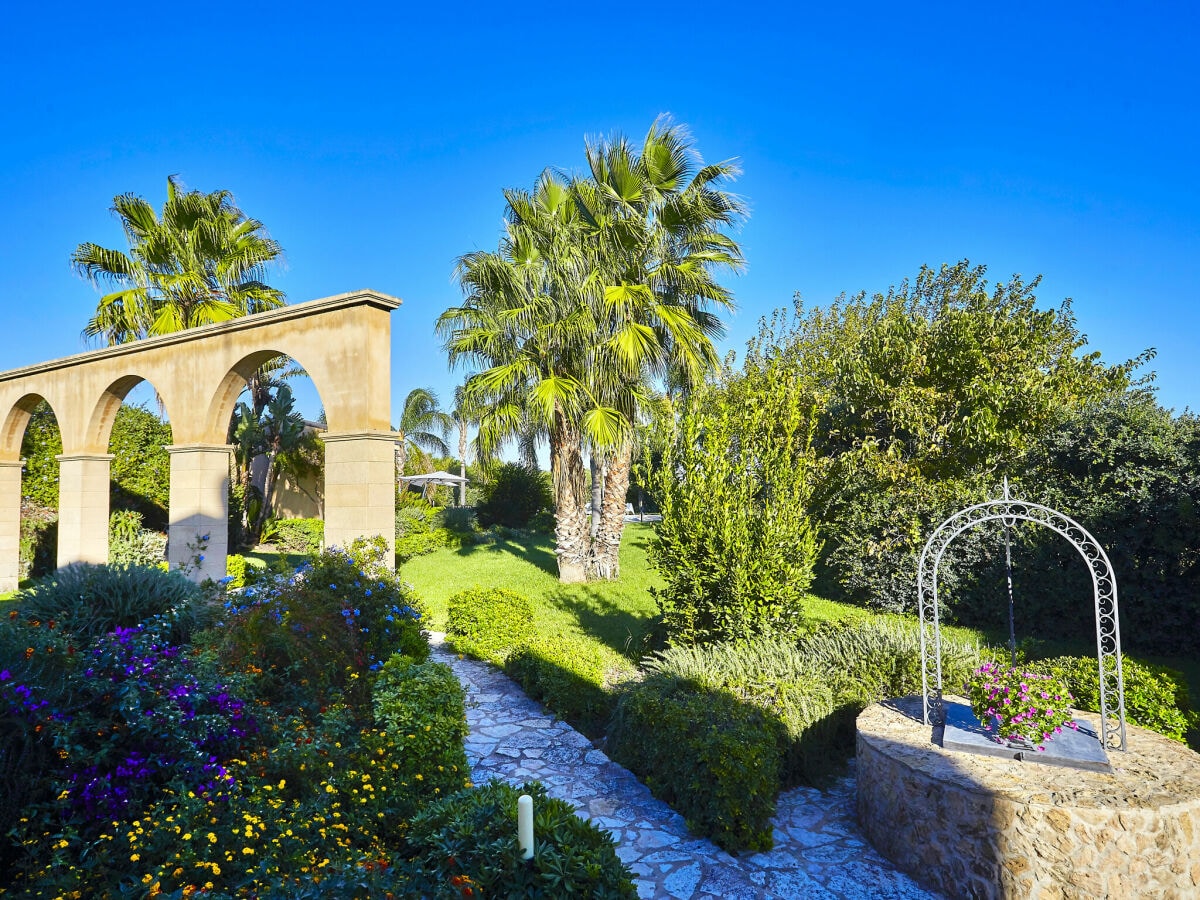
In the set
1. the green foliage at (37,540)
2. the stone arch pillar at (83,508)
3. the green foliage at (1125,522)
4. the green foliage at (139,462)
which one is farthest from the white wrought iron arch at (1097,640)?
the green foliage at (37,540)

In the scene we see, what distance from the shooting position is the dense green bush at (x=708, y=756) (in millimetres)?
4246

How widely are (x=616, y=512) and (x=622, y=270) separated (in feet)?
16.0

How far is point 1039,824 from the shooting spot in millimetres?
3668

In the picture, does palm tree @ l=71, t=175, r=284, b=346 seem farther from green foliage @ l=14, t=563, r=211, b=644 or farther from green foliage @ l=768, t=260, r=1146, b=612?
green foliage @ l=768, t=260, r=1146, b=612

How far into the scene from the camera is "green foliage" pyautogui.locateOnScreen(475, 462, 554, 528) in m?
26.5

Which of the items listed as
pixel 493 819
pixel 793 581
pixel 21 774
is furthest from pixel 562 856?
pixel 793 581

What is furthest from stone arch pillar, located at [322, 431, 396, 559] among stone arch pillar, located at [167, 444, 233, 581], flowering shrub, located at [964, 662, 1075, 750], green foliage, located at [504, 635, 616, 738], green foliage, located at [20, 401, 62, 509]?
green foliage, located at [20, 401, 62, 509]

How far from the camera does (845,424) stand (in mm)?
13266

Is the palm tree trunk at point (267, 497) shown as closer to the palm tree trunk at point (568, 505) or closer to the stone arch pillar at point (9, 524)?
the stone arch pillar at point (9, 524)

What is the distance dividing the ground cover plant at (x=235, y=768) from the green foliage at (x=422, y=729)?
0.01 metres

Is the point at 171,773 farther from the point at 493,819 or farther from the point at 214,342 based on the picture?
the point at 214,342

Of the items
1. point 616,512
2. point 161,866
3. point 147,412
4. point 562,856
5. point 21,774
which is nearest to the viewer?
point 562,856

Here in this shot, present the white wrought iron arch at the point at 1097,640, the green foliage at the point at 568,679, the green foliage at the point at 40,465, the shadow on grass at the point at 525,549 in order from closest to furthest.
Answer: the white wrought iron arch at the point at 1097,640, the green foliage at the point at 568,679, the green foliage at the point at 40,465, the shadow on grass at the point at 525,549

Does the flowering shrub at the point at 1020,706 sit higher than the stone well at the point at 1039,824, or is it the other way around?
the flowering shrub at the point at 1020,706
